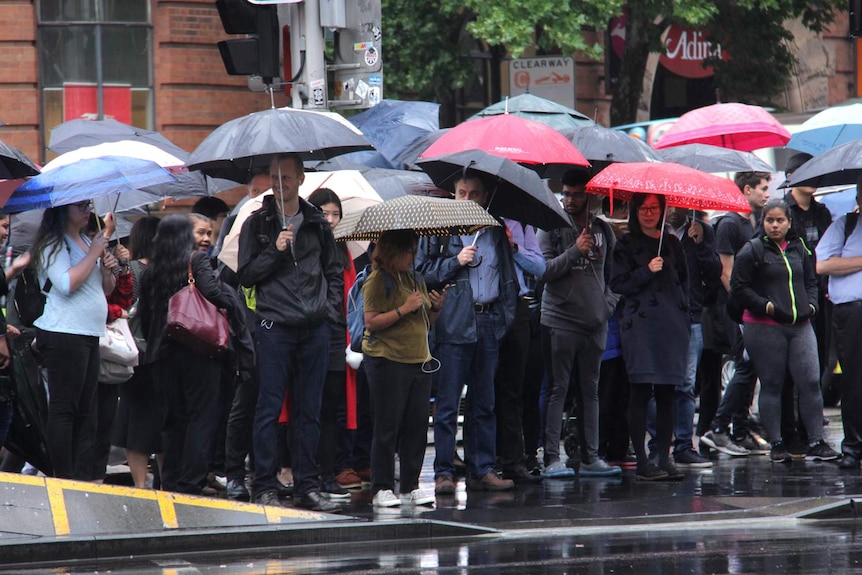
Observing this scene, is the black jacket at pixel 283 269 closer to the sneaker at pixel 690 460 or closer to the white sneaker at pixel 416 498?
the white sneaker at pixel 416 498

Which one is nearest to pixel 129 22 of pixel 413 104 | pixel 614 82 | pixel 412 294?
pixel 413 104

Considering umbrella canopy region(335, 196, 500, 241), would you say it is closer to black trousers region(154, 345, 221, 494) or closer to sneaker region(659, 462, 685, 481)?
black trousers region(154, 345, 221, 494)

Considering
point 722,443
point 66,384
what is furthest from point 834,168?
point 66,384

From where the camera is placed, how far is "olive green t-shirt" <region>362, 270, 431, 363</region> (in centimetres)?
901

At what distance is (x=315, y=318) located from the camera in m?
9.10

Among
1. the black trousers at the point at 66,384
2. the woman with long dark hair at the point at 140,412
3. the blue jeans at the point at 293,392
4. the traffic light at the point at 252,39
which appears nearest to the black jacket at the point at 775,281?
the blue jeans at the point at 293,392

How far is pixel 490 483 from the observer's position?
→ 33.6 feet

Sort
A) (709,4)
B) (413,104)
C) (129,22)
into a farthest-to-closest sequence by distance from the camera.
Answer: (709,4) < (129,22) < (413,104)

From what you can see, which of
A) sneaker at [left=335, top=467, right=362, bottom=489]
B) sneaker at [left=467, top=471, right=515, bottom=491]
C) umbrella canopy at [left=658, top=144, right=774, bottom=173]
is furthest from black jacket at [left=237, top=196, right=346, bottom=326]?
umbrella canopy at [left=658, top=144, right=774, bottom=173]

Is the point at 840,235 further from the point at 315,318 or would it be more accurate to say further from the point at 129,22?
the point at 129,22

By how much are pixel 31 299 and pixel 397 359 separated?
2.29 metres

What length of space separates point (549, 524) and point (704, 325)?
4.00 meters

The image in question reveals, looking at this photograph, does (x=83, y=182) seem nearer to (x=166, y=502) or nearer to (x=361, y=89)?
(x=166, y=502)

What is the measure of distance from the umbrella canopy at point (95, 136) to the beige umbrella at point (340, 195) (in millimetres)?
1601
